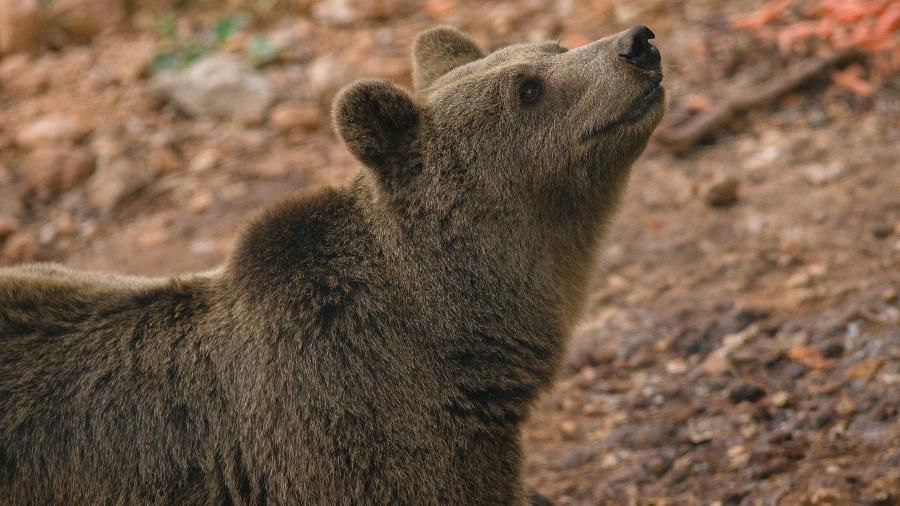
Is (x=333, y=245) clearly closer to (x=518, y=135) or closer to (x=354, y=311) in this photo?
(x=354, y=311)

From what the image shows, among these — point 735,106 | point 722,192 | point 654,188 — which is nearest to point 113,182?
point 654,188

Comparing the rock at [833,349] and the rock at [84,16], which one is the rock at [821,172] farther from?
the rock at [84,16]

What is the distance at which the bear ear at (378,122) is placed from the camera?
3664 mm

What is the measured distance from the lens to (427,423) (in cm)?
358

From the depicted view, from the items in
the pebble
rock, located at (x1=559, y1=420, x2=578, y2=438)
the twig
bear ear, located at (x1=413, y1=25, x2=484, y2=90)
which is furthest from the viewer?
the pebble

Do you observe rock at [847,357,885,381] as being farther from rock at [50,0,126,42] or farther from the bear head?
rock at [50,0,126,42]

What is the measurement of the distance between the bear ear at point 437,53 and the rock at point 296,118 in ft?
13.3

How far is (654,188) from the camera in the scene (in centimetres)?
686

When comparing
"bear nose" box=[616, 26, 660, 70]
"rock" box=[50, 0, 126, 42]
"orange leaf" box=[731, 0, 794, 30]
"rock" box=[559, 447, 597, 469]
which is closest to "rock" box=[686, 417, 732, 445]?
"rock" box=[559, 447, 597, 469]

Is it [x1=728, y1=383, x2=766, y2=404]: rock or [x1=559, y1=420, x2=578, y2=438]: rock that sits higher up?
[x1=728, y1=383, x2=766, y2=404]: rock

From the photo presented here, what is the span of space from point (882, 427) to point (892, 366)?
1.40 feet

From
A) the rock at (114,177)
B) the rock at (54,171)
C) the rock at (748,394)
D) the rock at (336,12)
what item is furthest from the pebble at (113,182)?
the rock at (748,394)

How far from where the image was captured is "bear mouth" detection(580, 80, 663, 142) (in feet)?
12.3

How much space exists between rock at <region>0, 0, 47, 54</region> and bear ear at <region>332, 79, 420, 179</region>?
22.7 feet
